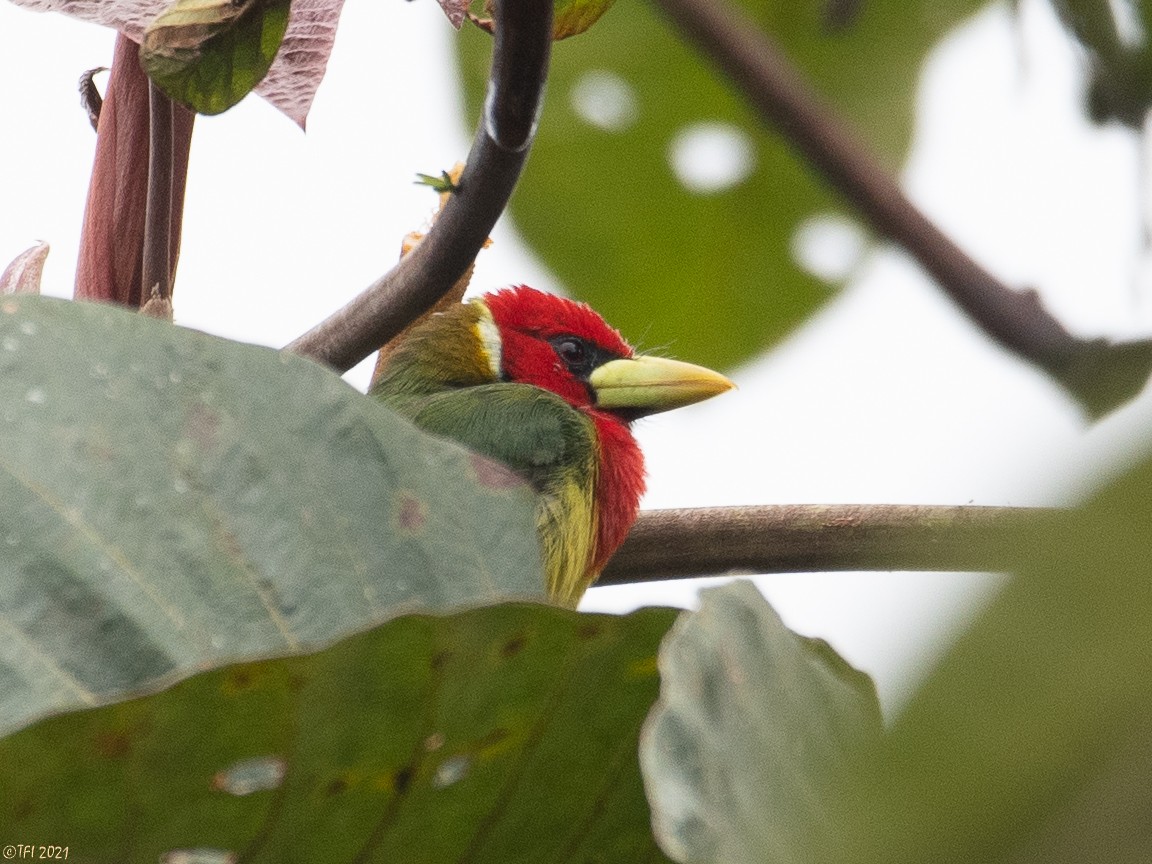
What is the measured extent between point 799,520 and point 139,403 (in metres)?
0.77

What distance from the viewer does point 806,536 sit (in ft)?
4.77

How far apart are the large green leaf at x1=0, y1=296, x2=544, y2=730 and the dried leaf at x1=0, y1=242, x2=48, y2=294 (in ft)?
2.19

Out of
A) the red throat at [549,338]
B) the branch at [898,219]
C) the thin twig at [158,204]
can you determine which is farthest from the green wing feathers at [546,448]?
the branch at [898,219]

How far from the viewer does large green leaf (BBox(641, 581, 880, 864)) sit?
1.93ft

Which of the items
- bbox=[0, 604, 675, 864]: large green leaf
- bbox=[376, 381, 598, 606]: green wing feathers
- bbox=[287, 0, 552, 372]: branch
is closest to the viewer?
bbox=[0, 604, 675, 864]: large green leaf

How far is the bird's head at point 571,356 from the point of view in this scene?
8.52ft

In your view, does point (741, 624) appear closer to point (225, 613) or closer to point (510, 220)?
point (225, 613)

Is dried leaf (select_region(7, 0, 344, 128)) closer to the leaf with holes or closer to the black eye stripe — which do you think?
the leaf with holes

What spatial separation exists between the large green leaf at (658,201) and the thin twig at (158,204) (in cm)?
45

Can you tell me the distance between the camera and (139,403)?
0.91m

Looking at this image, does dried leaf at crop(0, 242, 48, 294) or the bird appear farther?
the bird

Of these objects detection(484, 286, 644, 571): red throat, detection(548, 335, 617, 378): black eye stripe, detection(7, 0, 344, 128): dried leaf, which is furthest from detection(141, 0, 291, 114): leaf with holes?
detection(548, 335, 617, 378): black eye stripe

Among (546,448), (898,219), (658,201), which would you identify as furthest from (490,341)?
(898,219)

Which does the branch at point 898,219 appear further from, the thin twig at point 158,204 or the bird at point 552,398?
the bird at point 552,398
